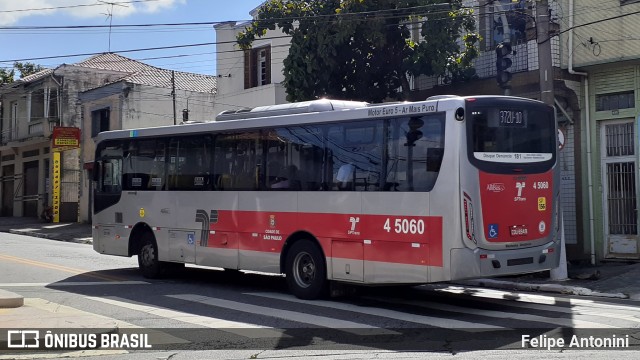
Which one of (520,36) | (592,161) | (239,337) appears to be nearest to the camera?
(239,337)

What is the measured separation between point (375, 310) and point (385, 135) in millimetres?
2703

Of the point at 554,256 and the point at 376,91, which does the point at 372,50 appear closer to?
the point at 376,91

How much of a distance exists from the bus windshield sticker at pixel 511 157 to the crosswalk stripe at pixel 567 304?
2.38 m

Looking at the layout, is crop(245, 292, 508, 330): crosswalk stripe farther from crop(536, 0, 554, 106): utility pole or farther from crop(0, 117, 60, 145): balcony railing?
crop(0, 117, 60, 145): balcony railing

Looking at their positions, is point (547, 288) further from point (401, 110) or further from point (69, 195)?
point (69, 195)

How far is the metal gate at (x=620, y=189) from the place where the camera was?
16219 mm

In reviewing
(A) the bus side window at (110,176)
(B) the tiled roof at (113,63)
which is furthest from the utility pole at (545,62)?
(B) the tiled roof at (113,63)

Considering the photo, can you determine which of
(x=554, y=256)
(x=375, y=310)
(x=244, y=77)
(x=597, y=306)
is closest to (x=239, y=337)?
(x=375, y=310)

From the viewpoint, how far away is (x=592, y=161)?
55.1 feet

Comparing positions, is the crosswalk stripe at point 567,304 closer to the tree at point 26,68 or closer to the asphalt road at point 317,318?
the asphalt road at point 317,318

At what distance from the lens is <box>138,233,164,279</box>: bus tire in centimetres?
1497

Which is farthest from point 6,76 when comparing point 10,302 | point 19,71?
point 10,302

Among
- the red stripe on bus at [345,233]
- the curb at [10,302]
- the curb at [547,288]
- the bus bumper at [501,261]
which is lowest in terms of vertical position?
the curb at [547,288]

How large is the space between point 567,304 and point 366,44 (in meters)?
9.47
